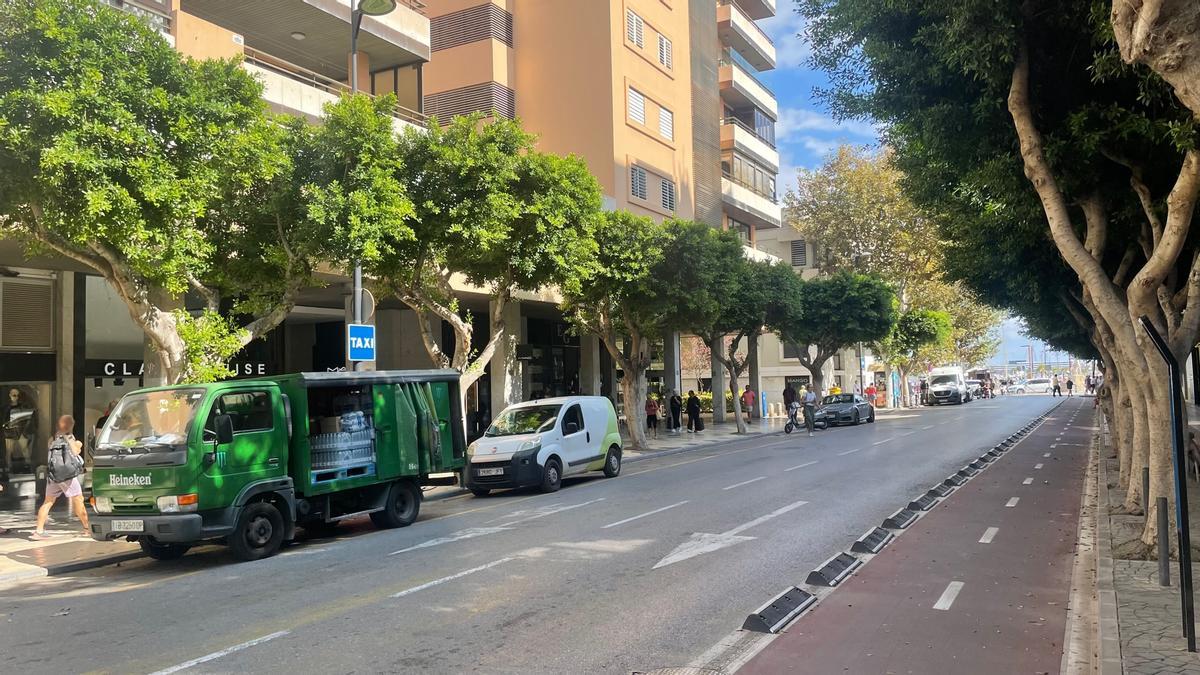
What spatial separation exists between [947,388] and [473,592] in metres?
56.7

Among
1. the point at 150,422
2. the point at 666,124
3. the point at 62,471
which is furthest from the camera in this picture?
the point at 666,124

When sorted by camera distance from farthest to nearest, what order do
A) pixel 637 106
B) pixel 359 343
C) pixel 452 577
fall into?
pixel 637 106 < pixel 359 343 < pixel 452 577

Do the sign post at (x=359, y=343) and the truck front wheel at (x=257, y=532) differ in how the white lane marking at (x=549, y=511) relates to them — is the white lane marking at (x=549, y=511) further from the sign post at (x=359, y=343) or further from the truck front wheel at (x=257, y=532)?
the sign post at (x=359, y=343)

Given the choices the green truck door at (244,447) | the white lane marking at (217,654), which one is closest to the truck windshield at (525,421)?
the green truck door at (244,447)

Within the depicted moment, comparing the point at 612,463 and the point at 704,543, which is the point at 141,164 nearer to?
the point at 704,543

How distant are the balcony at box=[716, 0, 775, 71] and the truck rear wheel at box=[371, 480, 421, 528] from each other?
35.1 metres

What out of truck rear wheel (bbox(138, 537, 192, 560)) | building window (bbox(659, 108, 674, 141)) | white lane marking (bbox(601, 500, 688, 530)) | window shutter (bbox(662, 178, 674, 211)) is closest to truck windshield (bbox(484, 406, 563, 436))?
white lane marking (bbox(601, 500, 688, 530))

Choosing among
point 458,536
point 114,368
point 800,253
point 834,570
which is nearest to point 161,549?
point 458,536

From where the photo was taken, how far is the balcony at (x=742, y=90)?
41906mm

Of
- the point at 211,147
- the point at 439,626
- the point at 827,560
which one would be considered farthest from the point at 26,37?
the point at 827,560

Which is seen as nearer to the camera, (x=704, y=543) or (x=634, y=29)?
(x=704, y=543)

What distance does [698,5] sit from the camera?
39.3 meters

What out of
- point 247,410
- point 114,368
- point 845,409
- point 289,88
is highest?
point 289,88

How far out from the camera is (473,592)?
25.7 feet
